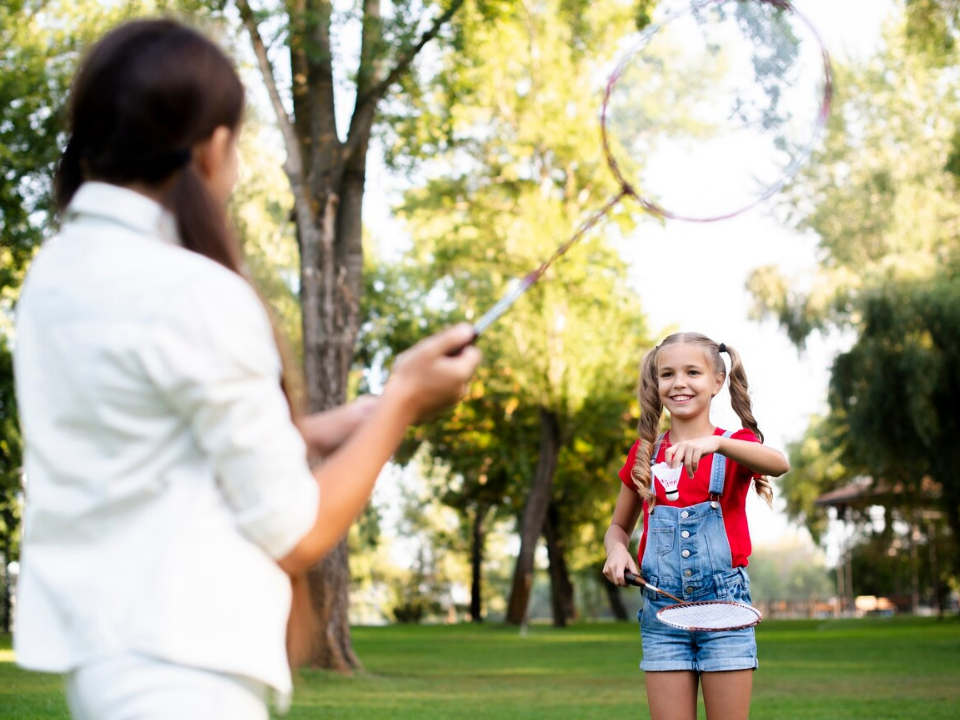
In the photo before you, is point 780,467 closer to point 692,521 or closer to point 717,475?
point 717,475

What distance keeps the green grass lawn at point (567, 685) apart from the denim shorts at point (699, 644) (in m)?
3.21

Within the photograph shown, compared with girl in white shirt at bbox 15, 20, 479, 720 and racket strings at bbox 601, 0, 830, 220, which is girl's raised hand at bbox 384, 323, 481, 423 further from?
racket strings at bbox 601, 0, 830, 220

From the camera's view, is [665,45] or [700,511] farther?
[665,45]

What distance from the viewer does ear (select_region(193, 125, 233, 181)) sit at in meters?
1.83

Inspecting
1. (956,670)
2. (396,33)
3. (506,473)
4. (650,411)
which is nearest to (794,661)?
(956,670)

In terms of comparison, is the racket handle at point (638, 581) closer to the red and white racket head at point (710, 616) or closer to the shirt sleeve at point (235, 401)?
the red and white racket head at point (710, 616)

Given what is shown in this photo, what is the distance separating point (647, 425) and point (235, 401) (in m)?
3.27

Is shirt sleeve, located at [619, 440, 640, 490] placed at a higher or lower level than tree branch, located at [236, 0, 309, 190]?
lower

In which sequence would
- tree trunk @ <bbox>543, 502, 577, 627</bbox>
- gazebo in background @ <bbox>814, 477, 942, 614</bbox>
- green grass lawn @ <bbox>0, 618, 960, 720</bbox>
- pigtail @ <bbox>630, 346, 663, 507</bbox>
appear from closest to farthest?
1. pigtail @ <bbox>630, 346, 663, 507</bbox>
2. green grass lawn @ <bbox>0, 618, 960, 720</bbox>
3. gazebo in background @ <bbox>814, 477, 942, 614</bbox>
4. tree trunk @ <bbox>543, 502, 577, 627</bbox>

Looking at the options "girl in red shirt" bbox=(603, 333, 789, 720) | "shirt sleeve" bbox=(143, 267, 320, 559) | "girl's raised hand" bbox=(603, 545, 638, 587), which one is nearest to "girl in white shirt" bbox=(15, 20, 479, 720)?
"shirt sleeve" bbox=(143, 267, 320, 559)

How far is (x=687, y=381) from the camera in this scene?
15.2 ft

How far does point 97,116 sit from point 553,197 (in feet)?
94.5

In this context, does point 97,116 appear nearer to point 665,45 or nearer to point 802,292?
point 665,45

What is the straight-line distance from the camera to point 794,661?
1794cm
